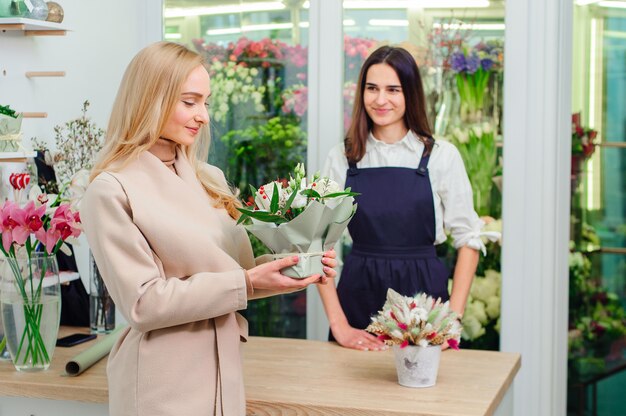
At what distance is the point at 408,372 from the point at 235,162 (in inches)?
74.7

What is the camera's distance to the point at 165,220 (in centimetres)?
179

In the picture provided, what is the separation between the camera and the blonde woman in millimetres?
1746

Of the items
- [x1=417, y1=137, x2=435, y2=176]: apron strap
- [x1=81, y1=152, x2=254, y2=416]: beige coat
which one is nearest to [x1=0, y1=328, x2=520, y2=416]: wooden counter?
[x1=81, y1=152, x2=254, y2=416]: beige coat

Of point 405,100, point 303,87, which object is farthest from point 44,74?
point 405,100

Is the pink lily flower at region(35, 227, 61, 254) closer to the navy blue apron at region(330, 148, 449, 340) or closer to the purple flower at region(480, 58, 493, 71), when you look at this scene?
the navy blue apron at region(330, 148, 449, 340)

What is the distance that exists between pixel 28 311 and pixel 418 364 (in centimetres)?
102

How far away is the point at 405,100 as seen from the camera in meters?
2.91

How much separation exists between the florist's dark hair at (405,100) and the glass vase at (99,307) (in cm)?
89

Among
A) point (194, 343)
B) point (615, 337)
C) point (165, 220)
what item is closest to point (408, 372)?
point (194, 343)

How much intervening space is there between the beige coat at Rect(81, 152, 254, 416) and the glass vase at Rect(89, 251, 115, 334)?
955 mm

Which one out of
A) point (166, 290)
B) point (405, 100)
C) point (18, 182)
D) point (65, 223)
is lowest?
point (166, 290)

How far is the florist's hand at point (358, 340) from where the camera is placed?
2.49 m

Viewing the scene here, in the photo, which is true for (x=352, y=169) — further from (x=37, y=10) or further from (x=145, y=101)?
(x=145, y=101)

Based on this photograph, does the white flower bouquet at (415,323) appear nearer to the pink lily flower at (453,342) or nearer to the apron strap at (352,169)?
the pink lily flower at (453,342)
